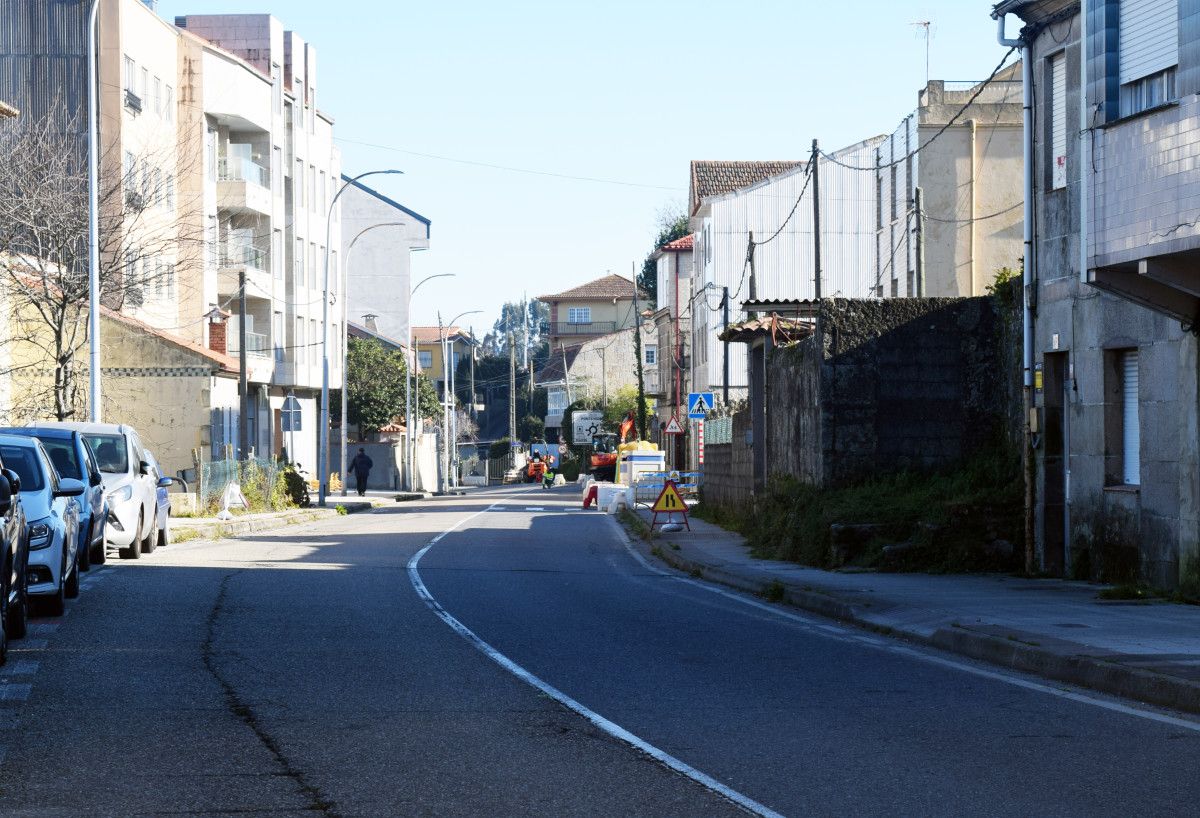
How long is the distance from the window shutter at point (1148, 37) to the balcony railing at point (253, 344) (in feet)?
134

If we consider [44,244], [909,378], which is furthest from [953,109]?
[44,244]

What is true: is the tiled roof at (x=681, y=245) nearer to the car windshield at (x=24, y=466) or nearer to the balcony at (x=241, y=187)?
the balcony at (x=241, y=187)

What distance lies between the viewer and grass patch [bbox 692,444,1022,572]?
62.4 ft

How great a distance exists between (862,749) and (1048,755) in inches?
36.8

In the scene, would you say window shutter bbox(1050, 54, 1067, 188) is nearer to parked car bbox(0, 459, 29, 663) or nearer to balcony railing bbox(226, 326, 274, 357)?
parked car bbox(0, 459, 29, 663)

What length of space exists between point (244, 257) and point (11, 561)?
43.1 m

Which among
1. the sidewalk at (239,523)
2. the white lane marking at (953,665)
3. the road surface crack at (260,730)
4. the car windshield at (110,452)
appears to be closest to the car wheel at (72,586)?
the road surface crack at (260,730)

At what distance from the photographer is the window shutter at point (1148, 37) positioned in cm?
1398

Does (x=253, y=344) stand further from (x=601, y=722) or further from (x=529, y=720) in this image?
(x=601, y=722)

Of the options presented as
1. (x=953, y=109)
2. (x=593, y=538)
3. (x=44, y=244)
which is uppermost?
(x=953, y=109)

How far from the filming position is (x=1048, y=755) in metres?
7.80

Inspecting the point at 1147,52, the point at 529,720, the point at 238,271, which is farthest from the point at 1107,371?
the point at 238,271

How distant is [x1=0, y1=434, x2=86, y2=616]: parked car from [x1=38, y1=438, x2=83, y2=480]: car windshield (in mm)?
3669

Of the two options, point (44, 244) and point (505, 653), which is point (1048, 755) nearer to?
point (505, 653)
